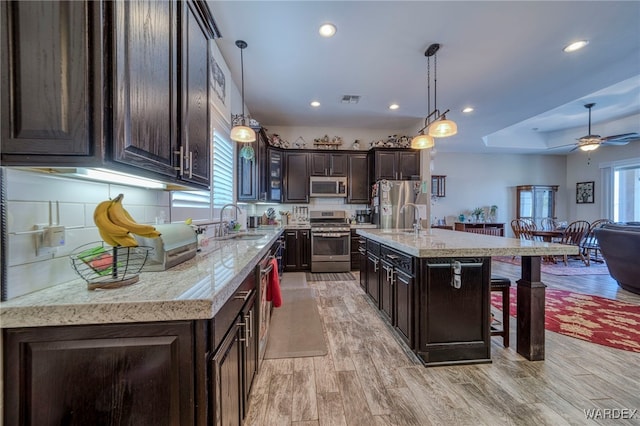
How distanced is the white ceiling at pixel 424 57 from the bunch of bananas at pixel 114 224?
7.12 ft

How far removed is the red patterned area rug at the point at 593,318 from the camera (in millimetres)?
2385

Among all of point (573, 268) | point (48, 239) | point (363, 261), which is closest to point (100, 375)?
point (48, 239)

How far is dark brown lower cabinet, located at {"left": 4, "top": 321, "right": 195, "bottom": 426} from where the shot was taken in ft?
2.47

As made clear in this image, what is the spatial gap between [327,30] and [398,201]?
3.20 meters

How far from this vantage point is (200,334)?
2.69ft

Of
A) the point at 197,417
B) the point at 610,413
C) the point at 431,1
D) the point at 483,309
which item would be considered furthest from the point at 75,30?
the point at 610,413

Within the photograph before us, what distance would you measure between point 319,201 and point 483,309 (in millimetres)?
3895

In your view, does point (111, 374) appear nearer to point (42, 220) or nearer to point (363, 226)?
point (42, 220)

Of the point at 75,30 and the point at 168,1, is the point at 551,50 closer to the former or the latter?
the point at 168,1

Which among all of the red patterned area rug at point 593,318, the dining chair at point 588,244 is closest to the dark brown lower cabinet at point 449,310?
the red patterned area rug at point 593,318

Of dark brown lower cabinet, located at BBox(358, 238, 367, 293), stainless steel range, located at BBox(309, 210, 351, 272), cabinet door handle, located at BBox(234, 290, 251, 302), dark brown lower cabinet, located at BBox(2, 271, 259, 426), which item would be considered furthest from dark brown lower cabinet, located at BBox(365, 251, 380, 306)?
dark brown lower cabinet, located at BBox(2, 271, 259, 426)

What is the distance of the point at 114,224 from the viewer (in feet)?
3.06

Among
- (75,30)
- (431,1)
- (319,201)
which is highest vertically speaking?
(431,1)

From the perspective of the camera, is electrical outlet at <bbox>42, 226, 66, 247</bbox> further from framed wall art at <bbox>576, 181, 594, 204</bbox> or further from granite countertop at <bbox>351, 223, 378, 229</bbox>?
framed wall art at <bbox>576, 181, 594, 204</bbox>
